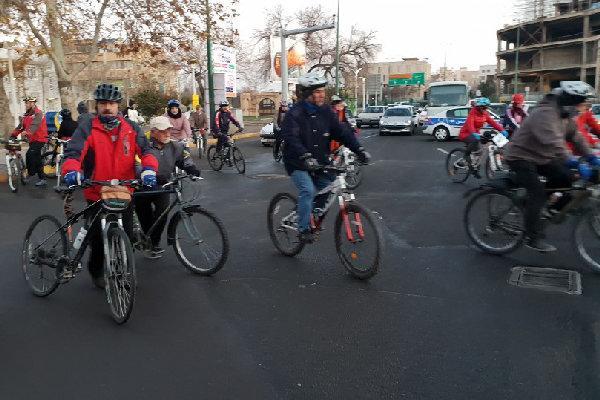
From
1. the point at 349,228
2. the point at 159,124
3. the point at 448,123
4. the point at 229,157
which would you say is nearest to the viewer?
the point at 349,228

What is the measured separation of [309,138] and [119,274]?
2.29 meters

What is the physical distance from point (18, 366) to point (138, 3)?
17.7m

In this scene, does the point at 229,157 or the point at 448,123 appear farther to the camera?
the point at 448,123

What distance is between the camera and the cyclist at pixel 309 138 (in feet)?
18.0

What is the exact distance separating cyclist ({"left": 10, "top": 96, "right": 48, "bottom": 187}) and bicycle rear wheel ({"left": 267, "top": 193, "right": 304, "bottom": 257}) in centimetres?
758

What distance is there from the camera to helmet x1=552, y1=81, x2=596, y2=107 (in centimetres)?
510

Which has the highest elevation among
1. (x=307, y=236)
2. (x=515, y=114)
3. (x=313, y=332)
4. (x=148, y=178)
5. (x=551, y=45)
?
(x=551, y=45)

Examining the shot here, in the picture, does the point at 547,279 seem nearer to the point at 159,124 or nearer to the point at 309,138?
the point at 309,138

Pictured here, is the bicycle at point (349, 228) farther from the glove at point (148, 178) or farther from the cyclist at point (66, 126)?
the cyclist at point (66, 126)

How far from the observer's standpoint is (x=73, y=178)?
424 cm

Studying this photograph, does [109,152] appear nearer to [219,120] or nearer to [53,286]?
[53,286]

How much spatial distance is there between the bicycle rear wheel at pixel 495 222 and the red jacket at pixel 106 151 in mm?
3507

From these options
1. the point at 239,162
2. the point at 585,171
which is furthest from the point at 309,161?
the point at 239,162

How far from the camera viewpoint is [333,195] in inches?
219
